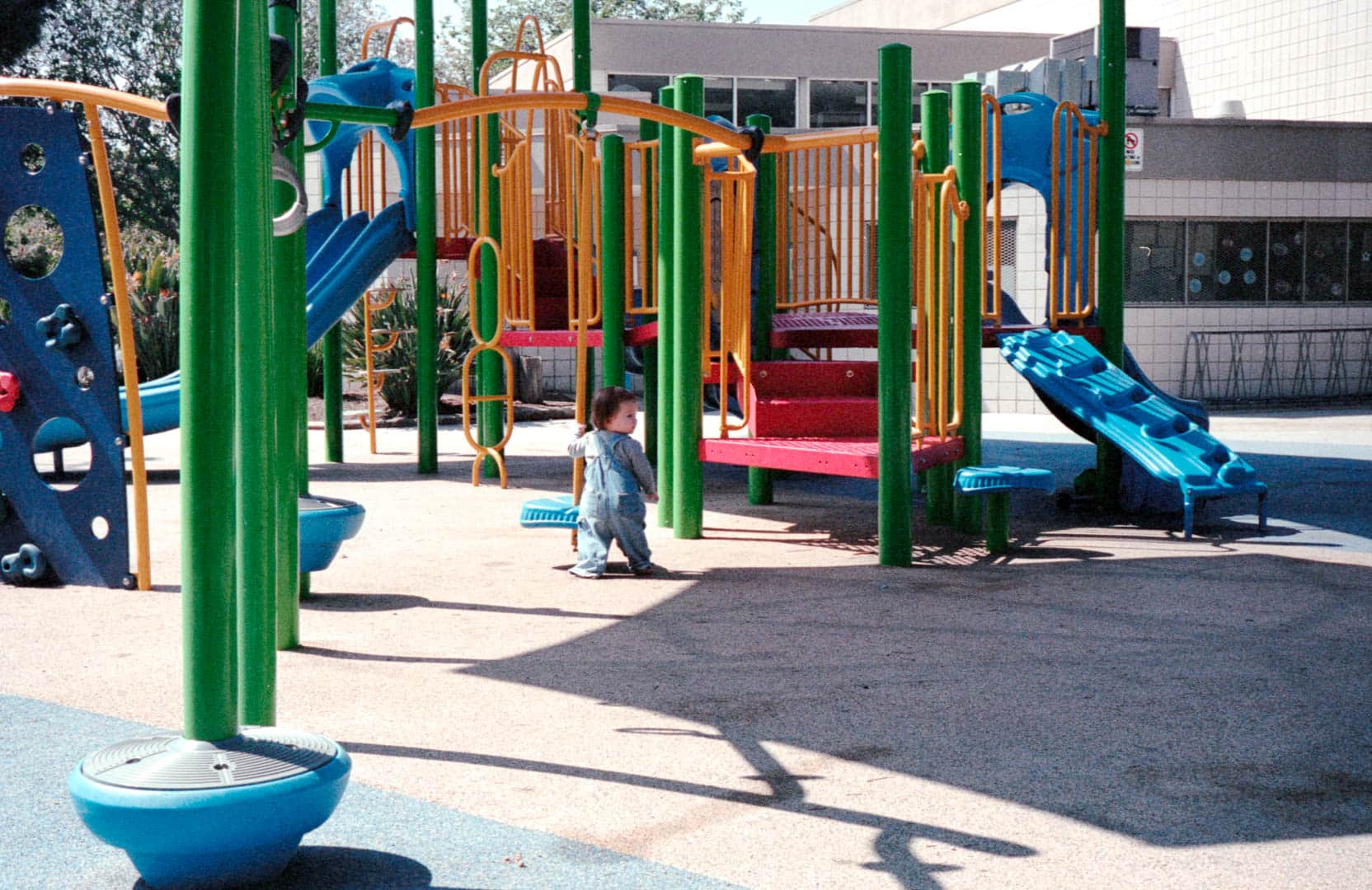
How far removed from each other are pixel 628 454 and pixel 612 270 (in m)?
2.10

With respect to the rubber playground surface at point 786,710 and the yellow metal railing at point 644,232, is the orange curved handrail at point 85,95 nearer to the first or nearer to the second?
the rubber playground surface at point 786,710

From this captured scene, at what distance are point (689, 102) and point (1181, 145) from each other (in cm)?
1308

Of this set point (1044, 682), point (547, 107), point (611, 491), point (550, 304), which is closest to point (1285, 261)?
point (550, 304)

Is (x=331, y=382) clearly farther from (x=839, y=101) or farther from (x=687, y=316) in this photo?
(x=839, y=101)

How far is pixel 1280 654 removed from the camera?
17.3 ft

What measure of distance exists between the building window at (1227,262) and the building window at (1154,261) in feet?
0.58

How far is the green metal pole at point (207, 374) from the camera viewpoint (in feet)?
9.46

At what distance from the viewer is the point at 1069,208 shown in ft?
32.9

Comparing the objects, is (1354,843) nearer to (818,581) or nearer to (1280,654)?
(1280,654)

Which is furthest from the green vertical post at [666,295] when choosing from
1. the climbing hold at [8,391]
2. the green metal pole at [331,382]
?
the green metal pole at [331,382]

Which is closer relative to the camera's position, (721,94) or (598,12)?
(721,94)

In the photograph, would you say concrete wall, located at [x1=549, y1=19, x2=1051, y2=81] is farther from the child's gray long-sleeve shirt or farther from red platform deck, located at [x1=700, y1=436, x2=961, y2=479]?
the child's gray long-sleeve shirt

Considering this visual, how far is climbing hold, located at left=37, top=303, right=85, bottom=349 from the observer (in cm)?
658

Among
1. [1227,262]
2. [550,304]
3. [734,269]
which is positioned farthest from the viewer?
[1227,262]
